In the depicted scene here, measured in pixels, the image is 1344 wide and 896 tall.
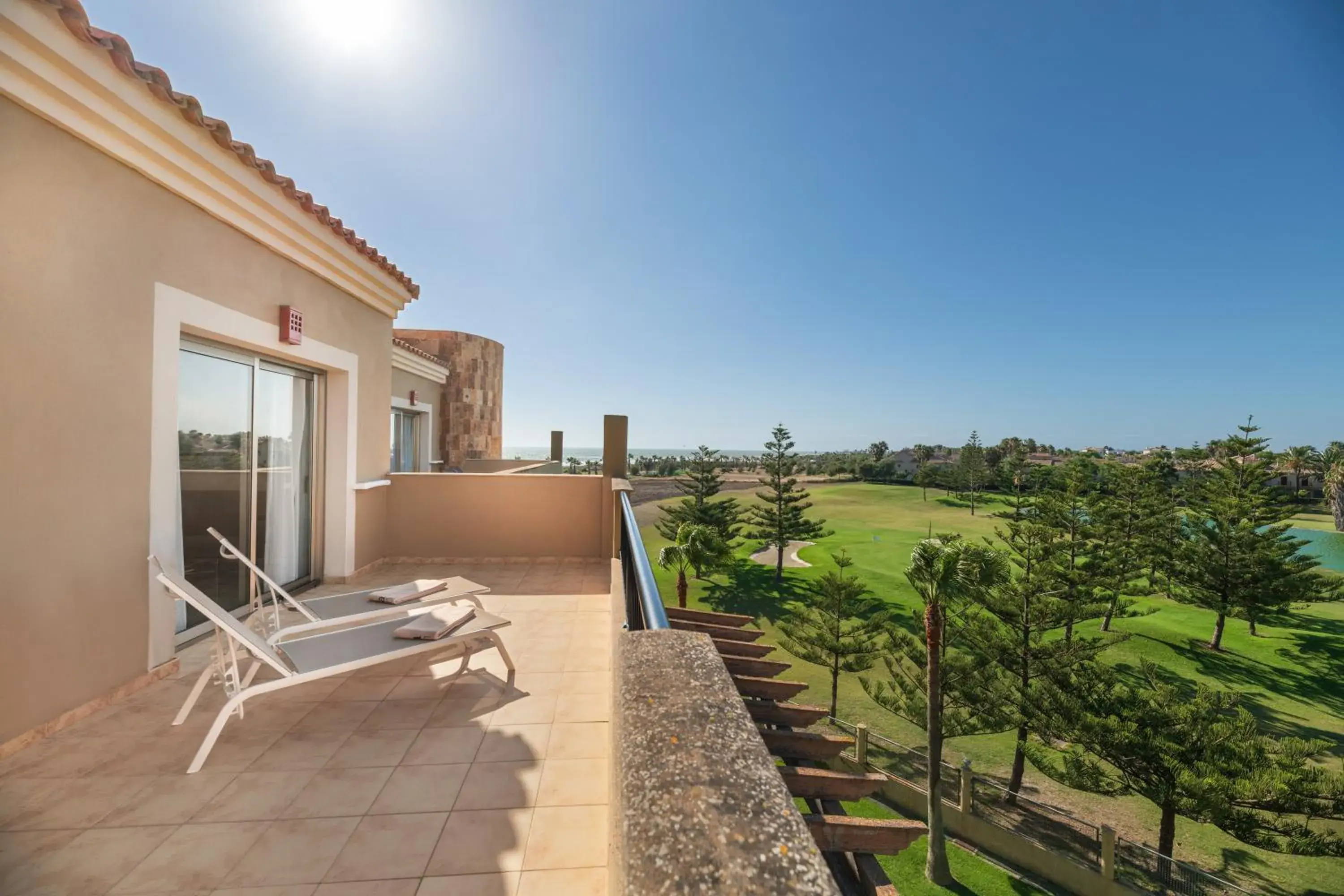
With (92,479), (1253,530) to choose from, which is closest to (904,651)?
(1253,530)

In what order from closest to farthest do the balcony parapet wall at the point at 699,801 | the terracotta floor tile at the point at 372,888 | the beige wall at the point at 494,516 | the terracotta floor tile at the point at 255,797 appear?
the balcony parapet wall at the point at 699,801 → the terracotta floor tile at the point at 372,888 → the terracotta floor tile at the point at 255,797 → the beige wall at the point at 494,516

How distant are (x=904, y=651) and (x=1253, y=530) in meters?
19.2

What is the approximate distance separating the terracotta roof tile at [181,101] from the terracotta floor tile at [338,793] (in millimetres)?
3540

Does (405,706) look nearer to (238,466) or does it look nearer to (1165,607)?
(238,466)

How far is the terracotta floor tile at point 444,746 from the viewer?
2395 millimetres

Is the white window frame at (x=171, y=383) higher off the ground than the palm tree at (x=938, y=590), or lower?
higher

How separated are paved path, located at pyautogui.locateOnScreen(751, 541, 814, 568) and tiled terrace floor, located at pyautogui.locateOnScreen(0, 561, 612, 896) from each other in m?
33.8

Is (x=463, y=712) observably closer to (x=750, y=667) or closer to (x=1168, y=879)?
(x=750, y=667)

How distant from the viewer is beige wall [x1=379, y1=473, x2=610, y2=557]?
20.0 feet

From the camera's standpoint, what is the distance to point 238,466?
412 cm

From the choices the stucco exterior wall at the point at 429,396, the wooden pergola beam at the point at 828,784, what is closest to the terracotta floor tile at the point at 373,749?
the wooden pergola beam at the point at 828,784

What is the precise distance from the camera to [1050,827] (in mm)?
14930

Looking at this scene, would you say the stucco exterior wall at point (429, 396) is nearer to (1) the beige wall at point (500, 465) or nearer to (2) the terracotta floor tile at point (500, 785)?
(1) the beige wall at point (500, 465)

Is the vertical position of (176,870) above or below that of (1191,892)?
above
